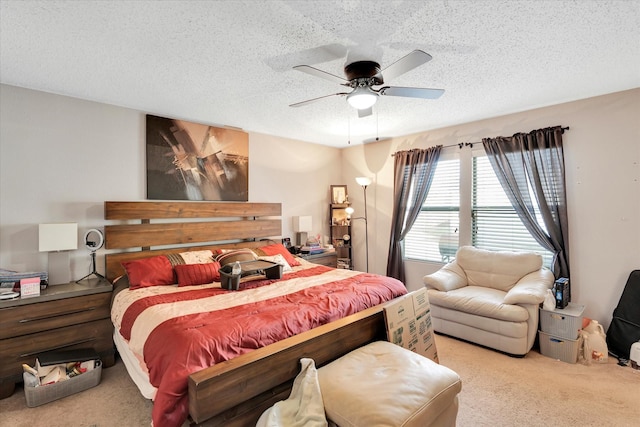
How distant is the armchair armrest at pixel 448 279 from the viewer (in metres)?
3.66

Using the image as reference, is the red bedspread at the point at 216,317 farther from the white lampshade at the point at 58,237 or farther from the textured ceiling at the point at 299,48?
the textured ceiling at the point at 299,48

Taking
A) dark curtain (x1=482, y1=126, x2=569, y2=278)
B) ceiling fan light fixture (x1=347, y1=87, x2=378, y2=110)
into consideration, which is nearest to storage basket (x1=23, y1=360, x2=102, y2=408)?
ceiling fan light fixture (x1=347, y1=87, x2=378, y2=110)

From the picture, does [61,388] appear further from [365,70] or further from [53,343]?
[365,70]

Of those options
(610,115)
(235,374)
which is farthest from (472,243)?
(235,374)

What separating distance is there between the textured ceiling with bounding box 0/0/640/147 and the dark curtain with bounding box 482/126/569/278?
0.51m

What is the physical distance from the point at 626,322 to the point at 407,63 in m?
3.27

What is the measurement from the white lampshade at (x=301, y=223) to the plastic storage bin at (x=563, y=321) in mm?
3149

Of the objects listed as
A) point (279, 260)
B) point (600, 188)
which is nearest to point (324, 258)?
point (279, 260)

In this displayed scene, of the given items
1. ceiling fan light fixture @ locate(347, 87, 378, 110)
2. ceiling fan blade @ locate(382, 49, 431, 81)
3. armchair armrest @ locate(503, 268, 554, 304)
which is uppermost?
ceiling fan blade @ locate(382, 49, 431, 81)

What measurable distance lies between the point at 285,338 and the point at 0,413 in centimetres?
223

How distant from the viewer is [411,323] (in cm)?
264

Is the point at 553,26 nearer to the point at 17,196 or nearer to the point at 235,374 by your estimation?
the point at 235,374

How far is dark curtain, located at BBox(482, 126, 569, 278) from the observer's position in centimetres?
347

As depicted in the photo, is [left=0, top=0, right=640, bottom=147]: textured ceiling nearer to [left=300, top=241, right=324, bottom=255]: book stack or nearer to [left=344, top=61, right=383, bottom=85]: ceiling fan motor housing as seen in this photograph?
Result: [left=344, top=61, right=383, bottom=85]: ceiling fan motor housing
